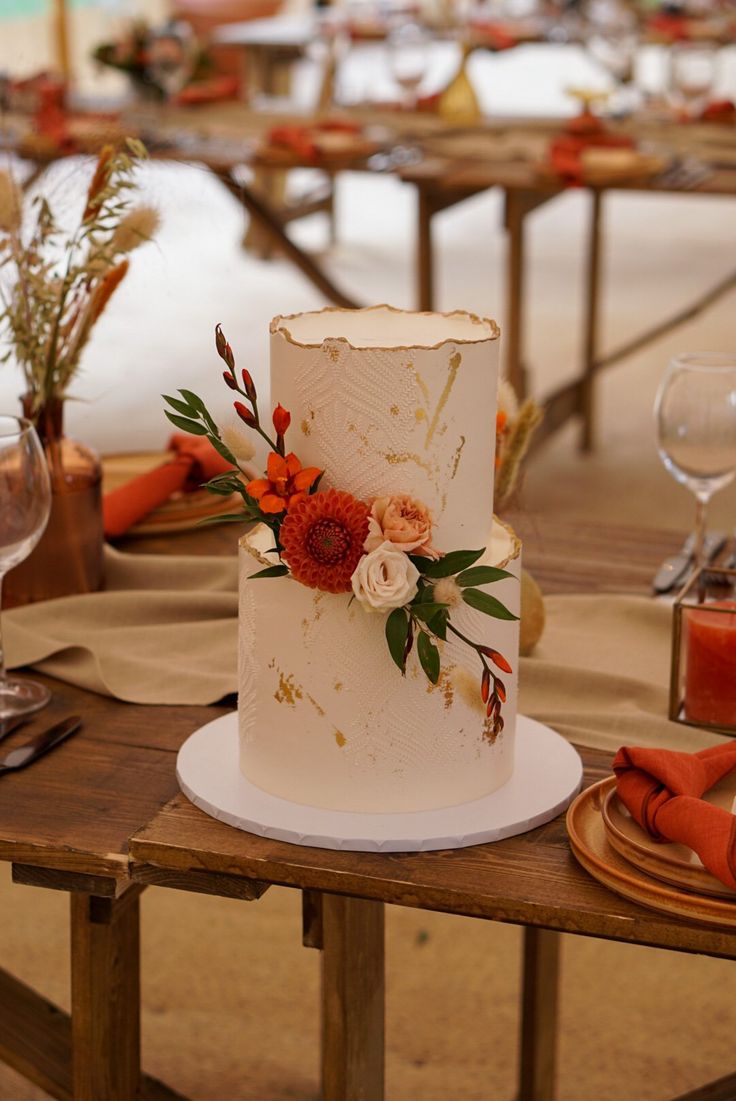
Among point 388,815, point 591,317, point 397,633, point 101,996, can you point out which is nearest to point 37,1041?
point 101,996

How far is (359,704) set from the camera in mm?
960

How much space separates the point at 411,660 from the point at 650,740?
0.28 metres

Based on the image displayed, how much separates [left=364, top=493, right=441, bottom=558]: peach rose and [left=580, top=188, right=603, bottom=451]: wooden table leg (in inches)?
110

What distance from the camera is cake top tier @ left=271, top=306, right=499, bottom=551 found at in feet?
3.07

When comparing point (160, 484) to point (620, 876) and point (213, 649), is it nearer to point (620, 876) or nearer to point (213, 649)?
point (213, 649)

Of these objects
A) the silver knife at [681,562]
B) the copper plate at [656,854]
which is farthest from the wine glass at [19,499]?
the silver knife at [681,562]

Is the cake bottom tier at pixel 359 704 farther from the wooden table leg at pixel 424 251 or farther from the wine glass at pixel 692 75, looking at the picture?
the wine glass at pixel 692 75

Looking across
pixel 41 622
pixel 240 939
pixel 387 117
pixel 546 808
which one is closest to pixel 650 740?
pixel 546 808

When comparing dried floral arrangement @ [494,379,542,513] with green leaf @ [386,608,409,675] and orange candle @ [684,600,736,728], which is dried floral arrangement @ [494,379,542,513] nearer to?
orange candle @ [684,600,736,728]

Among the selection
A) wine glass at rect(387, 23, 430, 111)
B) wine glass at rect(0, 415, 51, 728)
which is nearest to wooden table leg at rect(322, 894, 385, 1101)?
wine glass at rect(0, 415, 51, 728)

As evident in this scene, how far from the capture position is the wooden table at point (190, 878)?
2.99 feet

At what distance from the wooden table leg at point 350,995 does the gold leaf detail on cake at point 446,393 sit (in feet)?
1.31

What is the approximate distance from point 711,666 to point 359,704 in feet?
1.07

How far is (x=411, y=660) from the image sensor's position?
0.95 meters
